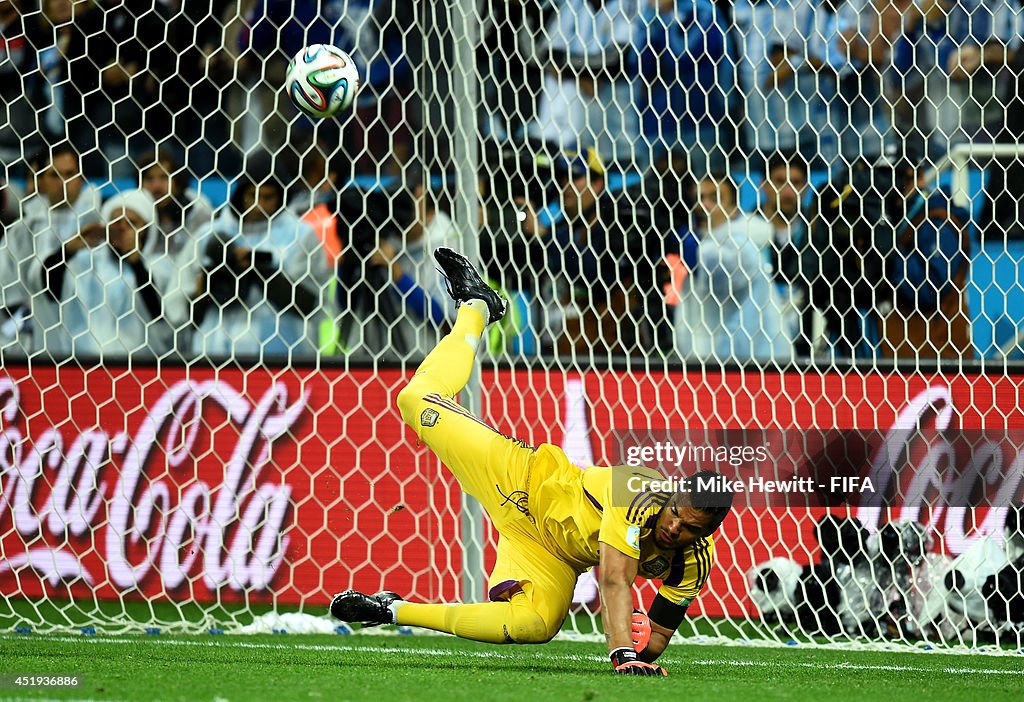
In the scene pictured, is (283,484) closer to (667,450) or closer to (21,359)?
(21,359)

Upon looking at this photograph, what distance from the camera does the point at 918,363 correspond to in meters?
6.73

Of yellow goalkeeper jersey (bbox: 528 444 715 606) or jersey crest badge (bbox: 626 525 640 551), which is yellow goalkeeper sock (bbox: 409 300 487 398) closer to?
yellow goalkeeper jersey (bbox: 528 444 715 606)

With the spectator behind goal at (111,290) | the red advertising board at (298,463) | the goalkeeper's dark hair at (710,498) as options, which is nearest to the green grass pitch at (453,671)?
the goalkeeper's dark hair at (710,498)

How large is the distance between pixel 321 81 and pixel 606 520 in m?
2.80

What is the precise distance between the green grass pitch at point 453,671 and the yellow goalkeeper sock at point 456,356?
103cm

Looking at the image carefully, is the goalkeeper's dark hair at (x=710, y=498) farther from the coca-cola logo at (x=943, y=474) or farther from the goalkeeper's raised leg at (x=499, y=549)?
the coca-cola logo at (x=943, y=474)

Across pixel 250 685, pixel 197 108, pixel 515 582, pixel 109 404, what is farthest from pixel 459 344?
pixel 197 108

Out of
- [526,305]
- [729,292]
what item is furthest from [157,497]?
[729,292]

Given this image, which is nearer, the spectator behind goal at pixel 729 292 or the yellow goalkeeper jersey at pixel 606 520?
the yellow goalkeeper jersey at pixel 606 520

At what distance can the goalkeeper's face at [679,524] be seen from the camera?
3777 mm

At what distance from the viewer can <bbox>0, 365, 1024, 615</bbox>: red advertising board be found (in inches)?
257

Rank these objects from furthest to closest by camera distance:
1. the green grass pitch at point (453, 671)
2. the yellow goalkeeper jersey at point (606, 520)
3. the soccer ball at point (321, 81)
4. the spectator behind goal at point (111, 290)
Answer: the spectator behind goal at point (111, 290), the soccer ball at point (321, 81), the yellow goalkeeper jersey at point (606, 520), the green grass pitch at point (453, 671)

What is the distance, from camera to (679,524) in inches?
151

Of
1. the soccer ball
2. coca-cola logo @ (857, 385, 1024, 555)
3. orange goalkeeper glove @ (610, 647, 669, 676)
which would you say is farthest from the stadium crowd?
orange goalkeeper glove @ (610, 647, 669, 676)
